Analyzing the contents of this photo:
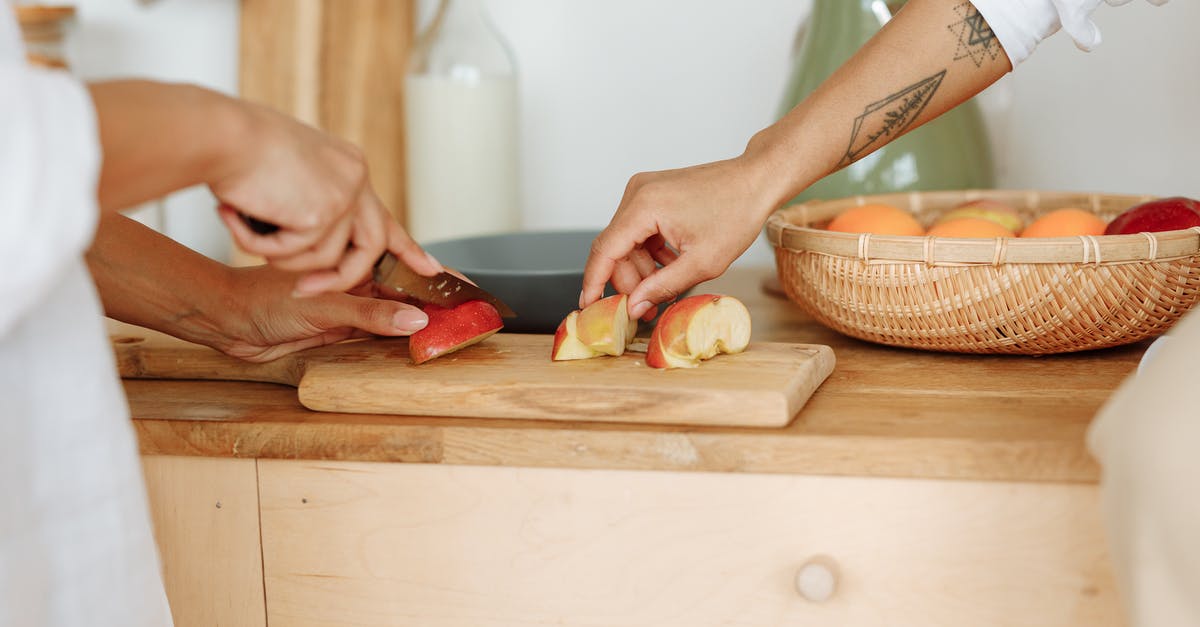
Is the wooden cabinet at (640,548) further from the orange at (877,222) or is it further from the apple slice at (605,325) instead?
the orange at (877,222)

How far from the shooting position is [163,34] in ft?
5.23

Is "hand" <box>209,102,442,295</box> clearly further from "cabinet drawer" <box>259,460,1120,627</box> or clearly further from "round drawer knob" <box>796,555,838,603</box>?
"round drawer knob" <box>796,555,838,603</box>

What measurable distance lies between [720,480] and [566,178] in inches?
34.9

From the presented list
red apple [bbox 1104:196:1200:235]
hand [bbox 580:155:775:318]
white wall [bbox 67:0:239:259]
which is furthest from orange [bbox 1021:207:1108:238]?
white wall [bbox 67:0:239:259]

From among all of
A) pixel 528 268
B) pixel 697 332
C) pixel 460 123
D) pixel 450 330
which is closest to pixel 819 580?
pixel 697 332

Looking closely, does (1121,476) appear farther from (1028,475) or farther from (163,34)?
(163,34)

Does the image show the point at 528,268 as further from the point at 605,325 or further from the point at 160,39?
the point at 160,39

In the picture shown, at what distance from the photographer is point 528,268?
1258 mm

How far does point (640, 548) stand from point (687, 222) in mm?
268

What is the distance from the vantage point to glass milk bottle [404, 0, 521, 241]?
143 cm

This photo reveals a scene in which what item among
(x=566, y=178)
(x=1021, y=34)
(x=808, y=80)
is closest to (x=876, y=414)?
(x=1021, y=34)

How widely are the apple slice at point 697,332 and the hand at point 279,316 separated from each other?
0.71 ft

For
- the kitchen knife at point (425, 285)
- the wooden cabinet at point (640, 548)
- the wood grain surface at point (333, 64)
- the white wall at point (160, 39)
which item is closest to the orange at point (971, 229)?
the wooden cabinet at point (640, 548)

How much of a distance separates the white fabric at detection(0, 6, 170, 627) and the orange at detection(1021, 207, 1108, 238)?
2.47ft
